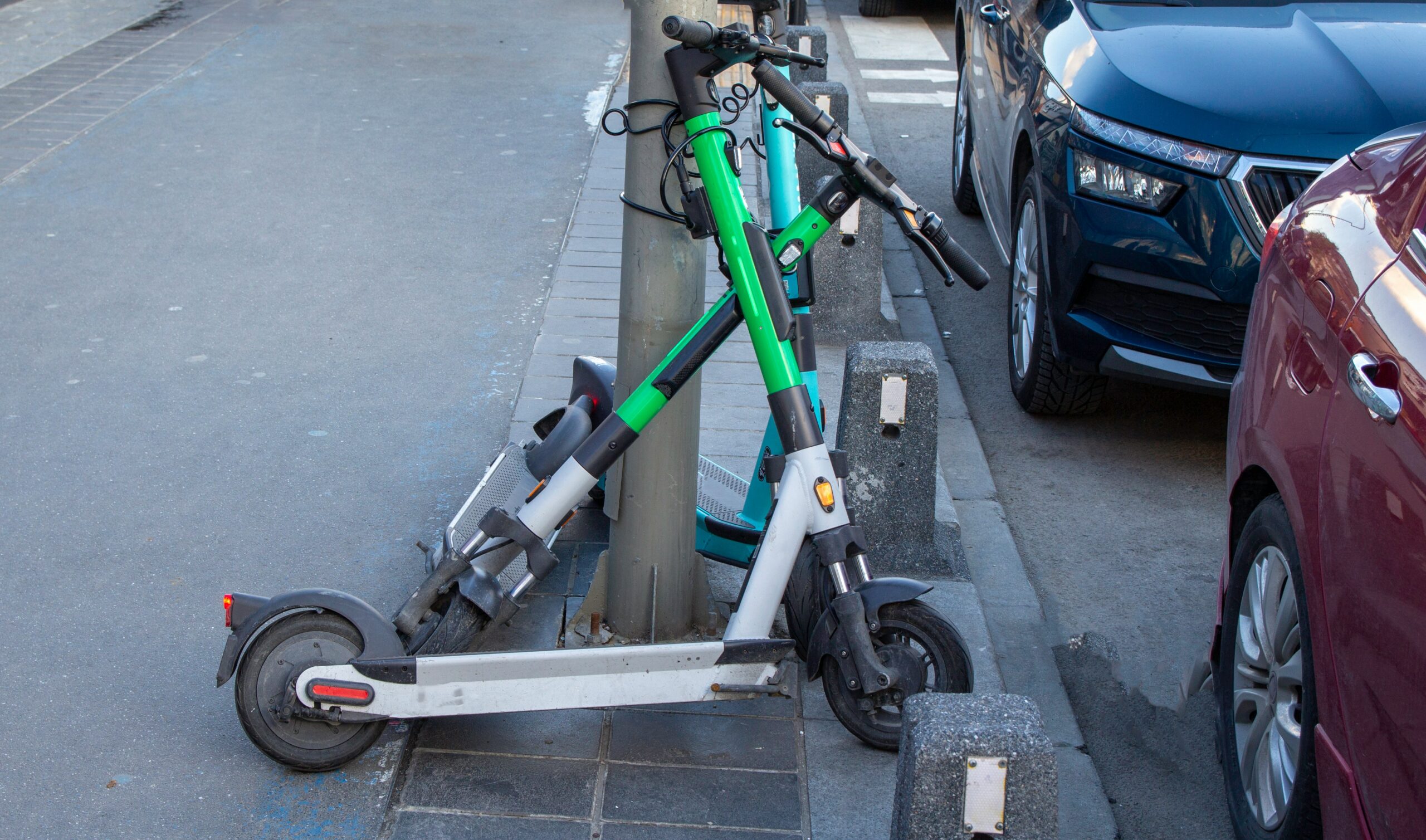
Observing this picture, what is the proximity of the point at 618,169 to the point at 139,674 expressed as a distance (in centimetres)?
531

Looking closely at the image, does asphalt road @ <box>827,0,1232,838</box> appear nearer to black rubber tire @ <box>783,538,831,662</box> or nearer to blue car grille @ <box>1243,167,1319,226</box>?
black rubber tire @ <box>783,538,831,662</box>

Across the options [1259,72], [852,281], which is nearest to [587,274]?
[852,281]

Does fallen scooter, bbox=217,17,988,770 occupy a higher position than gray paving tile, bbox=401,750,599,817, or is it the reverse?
fallen scooter, bbox=217,17,988,770

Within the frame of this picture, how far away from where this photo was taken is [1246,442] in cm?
319

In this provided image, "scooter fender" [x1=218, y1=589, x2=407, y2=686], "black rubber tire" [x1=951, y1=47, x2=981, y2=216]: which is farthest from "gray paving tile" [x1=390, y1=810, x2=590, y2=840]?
"black rubber tire" [x1=951, y1=47, x2=981, y2=216]

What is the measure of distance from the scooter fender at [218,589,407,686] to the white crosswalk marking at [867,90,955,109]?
27.0 feet

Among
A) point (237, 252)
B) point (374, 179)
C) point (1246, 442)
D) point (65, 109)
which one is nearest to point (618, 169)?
point (374, 179)

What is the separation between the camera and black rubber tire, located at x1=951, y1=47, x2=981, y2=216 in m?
7.70

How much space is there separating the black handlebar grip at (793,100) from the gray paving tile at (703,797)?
148 centimetres

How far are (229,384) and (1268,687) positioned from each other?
3.97 meters

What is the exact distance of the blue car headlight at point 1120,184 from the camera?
4637mm

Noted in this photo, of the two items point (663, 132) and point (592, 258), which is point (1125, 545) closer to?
point (663, 132)

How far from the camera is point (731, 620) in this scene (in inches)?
125

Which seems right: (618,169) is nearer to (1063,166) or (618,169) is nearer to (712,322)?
(1063,166)
